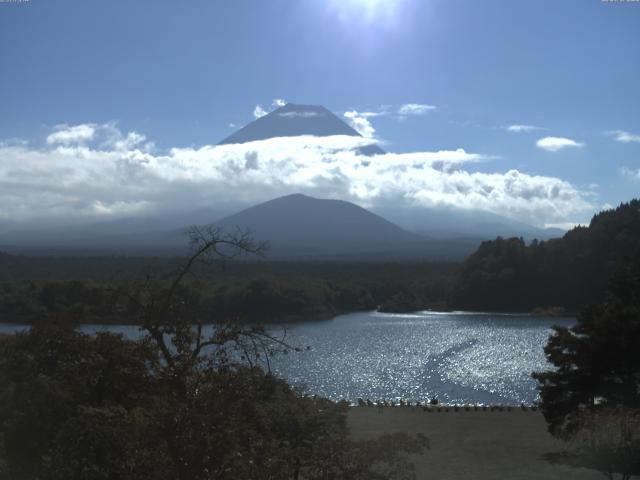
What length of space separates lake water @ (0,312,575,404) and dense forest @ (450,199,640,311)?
14.7ft

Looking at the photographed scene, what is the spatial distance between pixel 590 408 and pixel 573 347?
1.17 meters

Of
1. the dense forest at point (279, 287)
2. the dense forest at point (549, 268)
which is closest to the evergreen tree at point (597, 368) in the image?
the dense forest at point (279, 287)

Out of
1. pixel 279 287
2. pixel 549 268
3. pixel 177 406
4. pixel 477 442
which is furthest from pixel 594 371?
pixel 549 268

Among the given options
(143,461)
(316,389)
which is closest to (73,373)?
(143,461)

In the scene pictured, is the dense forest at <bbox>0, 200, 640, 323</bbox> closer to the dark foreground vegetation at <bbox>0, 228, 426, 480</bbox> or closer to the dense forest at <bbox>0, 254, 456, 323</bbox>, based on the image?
the dense forest at <bbox>0, 254, 456, 323</bbox>

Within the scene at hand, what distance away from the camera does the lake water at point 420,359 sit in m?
20.3

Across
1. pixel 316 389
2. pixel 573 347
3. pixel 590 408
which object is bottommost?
pixel 316 389

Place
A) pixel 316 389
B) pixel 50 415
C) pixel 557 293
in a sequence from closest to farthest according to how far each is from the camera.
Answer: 1. pixel 50 415
2. pixel 316 389
3. pixel 557 293

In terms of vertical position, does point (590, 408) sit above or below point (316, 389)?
above

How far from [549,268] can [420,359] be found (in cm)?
2283

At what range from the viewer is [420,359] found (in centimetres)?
2694

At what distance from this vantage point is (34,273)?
4869cm

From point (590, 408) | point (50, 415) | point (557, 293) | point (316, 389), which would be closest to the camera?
point (50, 415)

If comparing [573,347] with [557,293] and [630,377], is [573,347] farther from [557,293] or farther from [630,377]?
[557,293]
